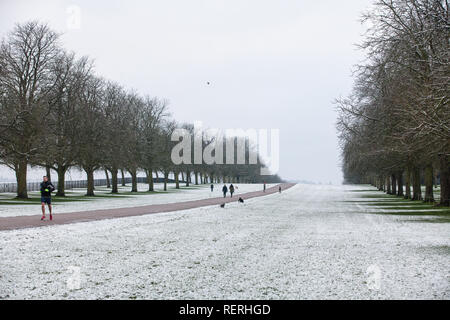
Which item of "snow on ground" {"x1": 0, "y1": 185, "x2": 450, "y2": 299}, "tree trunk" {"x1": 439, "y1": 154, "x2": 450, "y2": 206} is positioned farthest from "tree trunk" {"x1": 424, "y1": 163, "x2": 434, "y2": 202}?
"snow on ground" {"x1": 0, "y1": 185, "x2": 450, "y2": 299}

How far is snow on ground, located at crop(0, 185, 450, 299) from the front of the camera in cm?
825

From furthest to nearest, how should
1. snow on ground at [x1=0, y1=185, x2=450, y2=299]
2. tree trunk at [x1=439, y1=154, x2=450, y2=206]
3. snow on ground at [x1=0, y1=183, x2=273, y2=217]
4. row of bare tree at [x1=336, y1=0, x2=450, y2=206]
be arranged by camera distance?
tree trunk at [x1=439, y1=154, x2=450, y2=206]
snow on ground at [x1=0, y1=183, x2=273, y2=217]
row of bare tree at [x1=336, y1=0, x2=450, y2=206]
snow on ground at [x1=0, y1=185, x2=450, y2=299]

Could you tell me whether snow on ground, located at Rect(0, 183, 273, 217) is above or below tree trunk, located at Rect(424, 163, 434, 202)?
below

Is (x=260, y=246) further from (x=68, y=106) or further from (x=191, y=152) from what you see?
(x=191, y=152)

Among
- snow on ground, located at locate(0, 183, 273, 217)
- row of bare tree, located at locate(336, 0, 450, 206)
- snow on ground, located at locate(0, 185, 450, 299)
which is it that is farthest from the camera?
snow on ground, located at locate(0, 183, 273, 217)

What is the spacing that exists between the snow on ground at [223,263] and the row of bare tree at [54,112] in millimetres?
19069

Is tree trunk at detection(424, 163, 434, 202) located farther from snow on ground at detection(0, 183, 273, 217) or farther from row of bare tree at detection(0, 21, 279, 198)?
row of bare tree at detection(0, 21, 279, 198)

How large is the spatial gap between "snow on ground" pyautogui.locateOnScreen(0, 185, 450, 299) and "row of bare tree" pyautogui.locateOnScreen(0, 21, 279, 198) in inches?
751

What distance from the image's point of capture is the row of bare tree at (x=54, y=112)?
34.9m

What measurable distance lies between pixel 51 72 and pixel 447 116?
112ft

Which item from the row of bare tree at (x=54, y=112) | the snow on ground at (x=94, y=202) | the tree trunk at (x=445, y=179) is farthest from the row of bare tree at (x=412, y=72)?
the row of bare tree at (x=54, y=112)

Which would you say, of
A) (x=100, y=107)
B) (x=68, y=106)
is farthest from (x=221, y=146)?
(x=68, y=106)

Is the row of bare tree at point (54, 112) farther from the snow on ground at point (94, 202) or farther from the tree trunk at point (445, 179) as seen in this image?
the tree trunk at point (445, 179)
